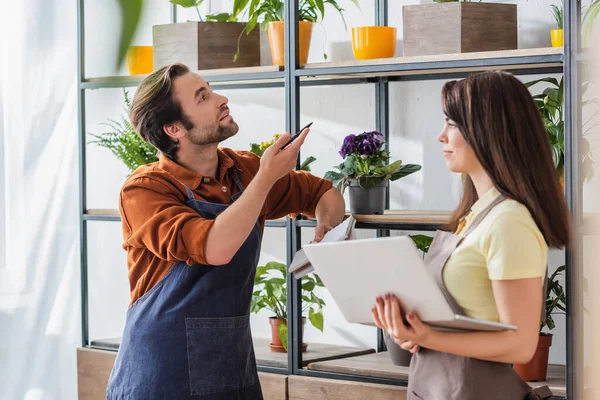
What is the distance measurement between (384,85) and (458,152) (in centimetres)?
156

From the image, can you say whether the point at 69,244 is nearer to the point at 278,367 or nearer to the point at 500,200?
the point at 278,367

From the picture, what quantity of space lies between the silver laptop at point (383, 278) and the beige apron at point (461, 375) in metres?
0.11

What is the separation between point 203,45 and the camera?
9.62ft

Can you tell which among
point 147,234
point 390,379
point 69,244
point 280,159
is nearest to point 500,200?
point 280,159

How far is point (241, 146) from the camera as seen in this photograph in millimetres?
3469

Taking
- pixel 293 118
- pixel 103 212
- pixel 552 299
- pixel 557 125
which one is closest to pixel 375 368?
pixel 552 299

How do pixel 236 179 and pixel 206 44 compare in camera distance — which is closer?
pixel 236 179

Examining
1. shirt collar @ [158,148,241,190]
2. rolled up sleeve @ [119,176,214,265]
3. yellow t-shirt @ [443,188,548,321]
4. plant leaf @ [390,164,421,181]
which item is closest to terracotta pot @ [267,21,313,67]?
plant leaf @ [390,164,421,181]

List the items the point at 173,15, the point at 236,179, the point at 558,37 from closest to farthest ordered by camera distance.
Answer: the point at 236,179
the point at 558,37
the point at 173,15

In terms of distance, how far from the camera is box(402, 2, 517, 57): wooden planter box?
2.50 metres

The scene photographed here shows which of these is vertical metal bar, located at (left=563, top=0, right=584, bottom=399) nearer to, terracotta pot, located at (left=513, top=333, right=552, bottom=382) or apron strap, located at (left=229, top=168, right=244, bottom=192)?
terracotta pot, located at (left=513, top=333, right=552, bottom=382)

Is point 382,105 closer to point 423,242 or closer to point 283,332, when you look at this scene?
point 423,242

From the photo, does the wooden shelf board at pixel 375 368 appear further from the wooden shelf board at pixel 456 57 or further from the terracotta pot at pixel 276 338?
the wooden shelf board at pixel 456 57

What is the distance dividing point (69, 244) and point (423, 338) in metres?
1.94
